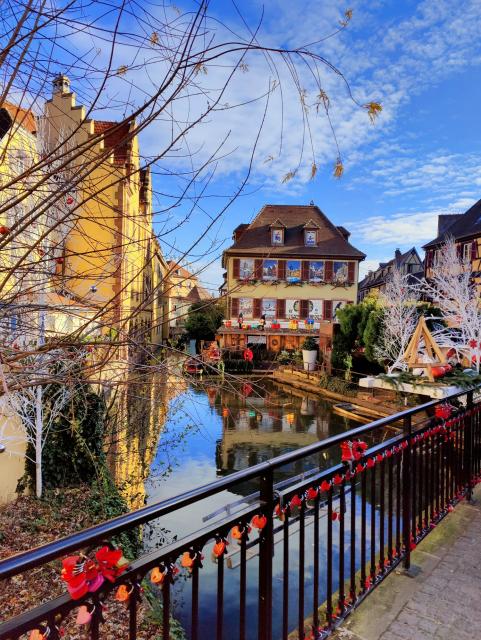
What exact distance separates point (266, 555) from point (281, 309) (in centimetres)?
2981

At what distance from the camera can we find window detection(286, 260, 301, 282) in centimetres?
3149

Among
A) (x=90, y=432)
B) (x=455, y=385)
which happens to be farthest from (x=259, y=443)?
(x=90, y=432)

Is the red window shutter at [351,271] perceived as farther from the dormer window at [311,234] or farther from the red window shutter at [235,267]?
the red window shutter at [235,267]

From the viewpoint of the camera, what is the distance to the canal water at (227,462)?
5297mm

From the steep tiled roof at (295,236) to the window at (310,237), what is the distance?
0.28 meters

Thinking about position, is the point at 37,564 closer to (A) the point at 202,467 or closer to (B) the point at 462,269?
(A) the point at 202,467

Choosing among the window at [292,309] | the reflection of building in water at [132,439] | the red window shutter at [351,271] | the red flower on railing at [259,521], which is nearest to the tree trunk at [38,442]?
the reflection of building in water at [132,439]

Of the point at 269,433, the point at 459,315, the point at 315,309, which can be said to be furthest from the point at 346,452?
the point at 315,309

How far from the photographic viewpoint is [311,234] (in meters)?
32.3

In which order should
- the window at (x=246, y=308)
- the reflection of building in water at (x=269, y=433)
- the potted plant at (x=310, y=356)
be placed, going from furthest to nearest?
the window at (x=246, y=308)
the potted plant at (x=310, y=356)
the reflection of building in water at (x=269, y=433)

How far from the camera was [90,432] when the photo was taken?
25.0 ft

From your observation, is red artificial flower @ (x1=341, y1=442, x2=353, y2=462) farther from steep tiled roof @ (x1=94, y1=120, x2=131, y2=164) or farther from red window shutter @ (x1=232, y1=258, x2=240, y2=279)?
red window shutter @ (x1=232, y1=258, x2=240, y2=279)

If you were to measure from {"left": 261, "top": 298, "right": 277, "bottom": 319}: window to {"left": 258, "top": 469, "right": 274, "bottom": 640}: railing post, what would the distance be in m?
29.5

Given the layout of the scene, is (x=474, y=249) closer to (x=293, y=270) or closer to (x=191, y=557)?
(x=293, y=270)
